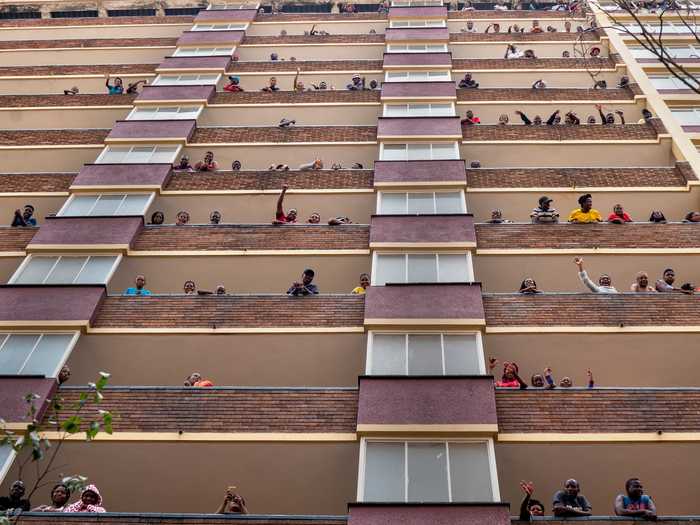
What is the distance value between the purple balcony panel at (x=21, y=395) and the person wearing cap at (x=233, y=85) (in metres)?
19.5

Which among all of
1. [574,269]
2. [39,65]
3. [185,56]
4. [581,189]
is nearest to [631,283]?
[574,269]

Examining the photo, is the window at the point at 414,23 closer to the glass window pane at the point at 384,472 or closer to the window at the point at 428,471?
the window at the point at 428,471

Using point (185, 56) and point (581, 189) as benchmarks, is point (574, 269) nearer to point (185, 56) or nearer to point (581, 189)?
point (581, 189)

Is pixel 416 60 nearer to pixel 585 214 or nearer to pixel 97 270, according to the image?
pixel 585 214

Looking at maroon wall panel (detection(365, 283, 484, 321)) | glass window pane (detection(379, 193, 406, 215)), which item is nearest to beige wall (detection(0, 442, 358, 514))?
maroon wall panel (detection(365, 283, 484, 321))

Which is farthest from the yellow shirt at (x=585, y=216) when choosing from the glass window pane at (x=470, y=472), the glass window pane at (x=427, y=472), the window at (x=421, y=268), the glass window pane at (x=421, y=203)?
the glass window pane at (x=427, y=472)

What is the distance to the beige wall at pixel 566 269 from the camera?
2316cm

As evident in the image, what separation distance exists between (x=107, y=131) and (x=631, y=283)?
71.2 ft

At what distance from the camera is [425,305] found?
2067cm

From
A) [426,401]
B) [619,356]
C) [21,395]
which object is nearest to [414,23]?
[619,356]

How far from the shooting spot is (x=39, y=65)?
41.0 meters

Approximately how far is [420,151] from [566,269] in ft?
27.3

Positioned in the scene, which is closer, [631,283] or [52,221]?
[631,283]

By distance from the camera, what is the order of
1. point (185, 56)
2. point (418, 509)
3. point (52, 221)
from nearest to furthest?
point (418, 509) < point (52, 221) < point (185, 56)
